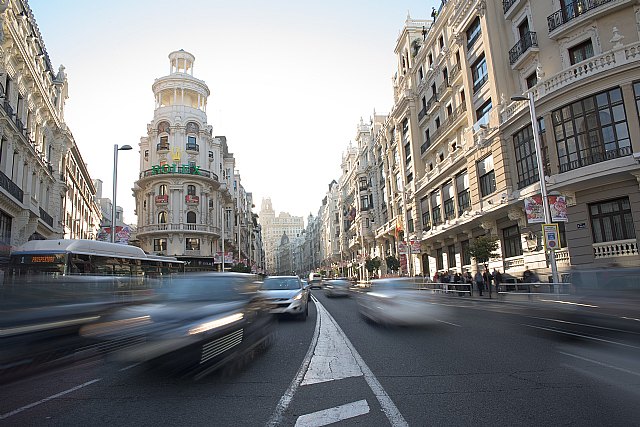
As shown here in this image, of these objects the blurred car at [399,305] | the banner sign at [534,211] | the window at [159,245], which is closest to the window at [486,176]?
the banner sign at [534,211]

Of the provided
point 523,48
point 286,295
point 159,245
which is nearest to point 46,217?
point 159,245

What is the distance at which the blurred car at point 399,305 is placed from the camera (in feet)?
35.1

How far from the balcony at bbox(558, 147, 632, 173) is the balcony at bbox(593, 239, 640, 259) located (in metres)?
3.81

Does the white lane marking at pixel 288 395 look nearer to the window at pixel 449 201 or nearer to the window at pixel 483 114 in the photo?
the window at pixel 483 114

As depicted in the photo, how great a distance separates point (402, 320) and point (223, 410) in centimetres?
674

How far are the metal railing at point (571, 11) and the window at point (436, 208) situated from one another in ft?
53.7

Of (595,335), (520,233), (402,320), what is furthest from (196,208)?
(595,335)

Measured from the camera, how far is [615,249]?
1942 centimetres

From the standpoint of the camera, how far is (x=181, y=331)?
228 inches

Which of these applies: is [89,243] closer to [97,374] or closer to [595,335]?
[97,374]

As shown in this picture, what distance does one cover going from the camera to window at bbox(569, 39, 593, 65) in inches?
871

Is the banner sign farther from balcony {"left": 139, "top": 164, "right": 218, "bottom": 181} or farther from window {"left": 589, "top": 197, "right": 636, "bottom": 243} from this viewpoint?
balcony {"left": 139, "top": 164, "right": 218, "bottom": 181}

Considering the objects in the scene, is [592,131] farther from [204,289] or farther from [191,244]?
[191,244]

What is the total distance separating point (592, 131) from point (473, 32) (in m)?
13.7
